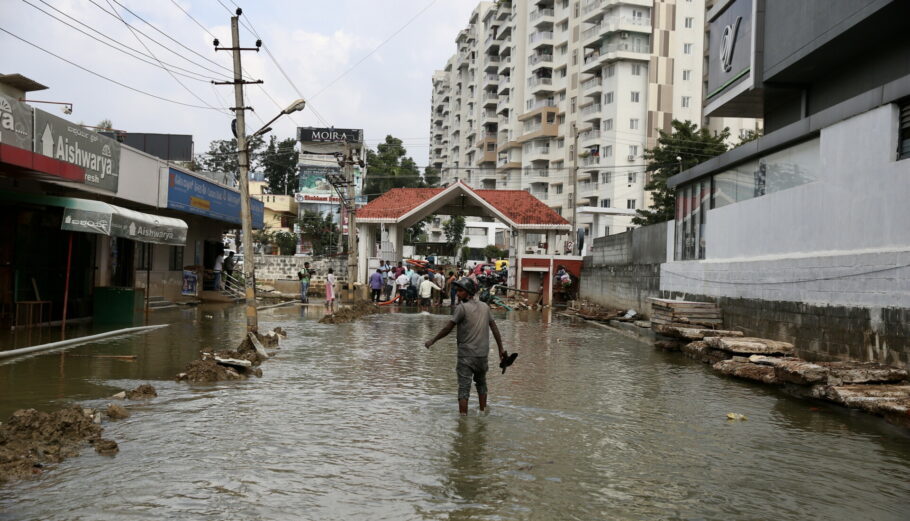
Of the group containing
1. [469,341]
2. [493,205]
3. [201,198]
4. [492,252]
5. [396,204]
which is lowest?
[469,341]

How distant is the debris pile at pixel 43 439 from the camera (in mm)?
5910

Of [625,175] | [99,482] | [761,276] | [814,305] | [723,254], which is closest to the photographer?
[99,482]

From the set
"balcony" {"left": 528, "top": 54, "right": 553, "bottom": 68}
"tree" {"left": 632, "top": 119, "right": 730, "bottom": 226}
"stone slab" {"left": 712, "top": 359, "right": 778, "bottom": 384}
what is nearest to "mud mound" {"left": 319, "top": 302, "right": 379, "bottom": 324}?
"stone slab" {"left": 712, "top": 359, "right": 778, "bottom": 384}

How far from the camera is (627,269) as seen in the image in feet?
90.0

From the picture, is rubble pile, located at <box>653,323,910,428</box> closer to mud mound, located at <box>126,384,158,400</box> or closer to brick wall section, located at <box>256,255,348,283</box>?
mud mound, located at <box>126,384,158,400</box>

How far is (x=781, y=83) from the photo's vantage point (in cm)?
1859

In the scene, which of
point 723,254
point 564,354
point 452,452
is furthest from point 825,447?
point 723,254

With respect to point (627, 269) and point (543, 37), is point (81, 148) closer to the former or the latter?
point (627, 269)

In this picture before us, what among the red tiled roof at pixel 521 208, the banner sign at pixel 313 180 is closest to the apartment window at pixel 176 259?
the red tiled roof at pixel 521 208

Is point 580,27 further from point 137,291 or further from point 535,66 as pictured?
point 137,291

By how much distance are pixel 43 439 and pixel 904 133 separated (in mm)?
12062

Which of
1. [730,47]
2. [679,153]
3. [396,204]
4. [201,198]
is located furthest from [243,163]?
[679,153]

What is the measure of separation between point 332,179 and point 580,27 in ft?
148

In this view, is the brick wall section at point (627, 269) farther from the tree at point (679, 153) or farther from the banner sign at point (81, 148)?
the banner sign at point (81, 148)
